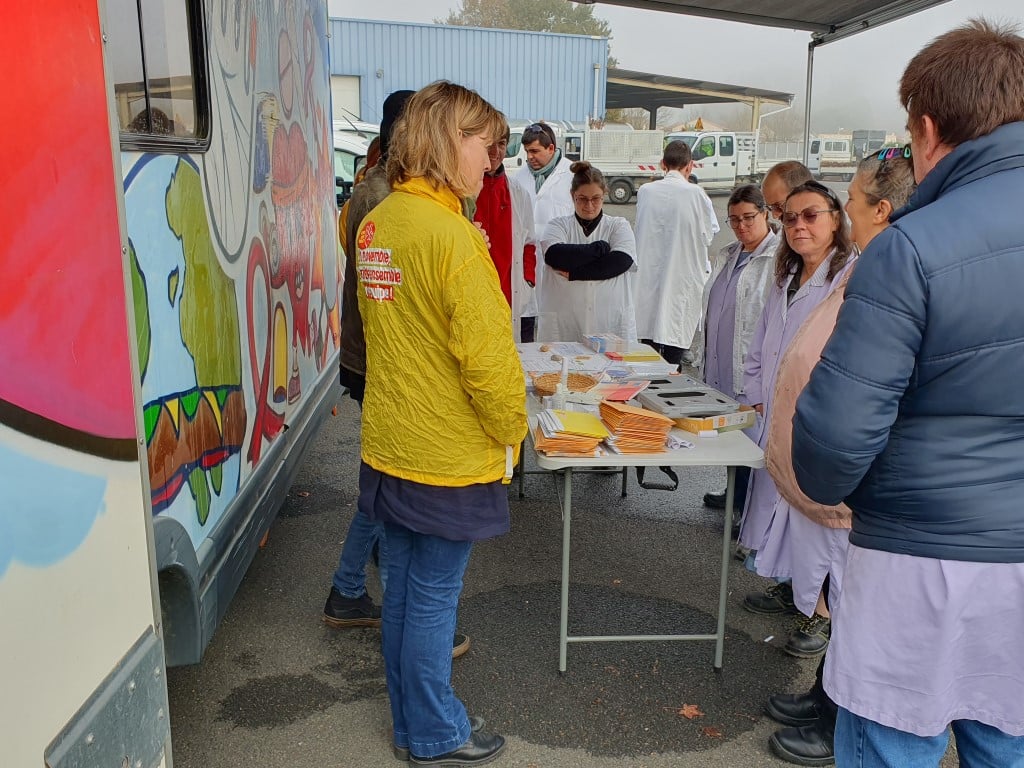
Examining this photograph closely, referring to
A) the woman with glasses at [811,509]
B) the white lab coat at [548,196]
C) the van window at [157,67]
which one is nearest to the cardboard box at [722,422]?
the woman with glasses at [811,509]

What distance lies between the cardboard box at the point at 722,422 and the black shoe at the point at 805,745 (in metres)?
0.98

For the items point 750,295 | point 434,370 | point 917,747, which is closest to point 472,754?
point 434,370

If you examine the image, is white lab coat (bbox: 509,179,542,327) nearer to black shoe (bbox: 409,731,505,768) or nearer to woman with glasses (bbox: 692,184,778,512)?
woman with glasses (bbox: 692,184,778,512)

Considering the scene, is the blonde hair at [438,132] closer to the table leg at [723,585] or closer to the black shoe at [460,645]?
the table leg at [723,585]

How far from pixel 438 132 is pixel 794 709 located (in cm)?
204

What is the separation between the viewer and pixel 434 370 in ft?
6.91

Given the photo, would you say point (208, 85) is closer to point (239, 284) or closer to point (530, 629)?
point (239, 284)

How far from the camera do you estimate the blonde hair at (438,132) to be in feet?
6.79

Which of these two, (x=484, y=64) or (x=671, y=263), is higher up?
(x=484, y=64)

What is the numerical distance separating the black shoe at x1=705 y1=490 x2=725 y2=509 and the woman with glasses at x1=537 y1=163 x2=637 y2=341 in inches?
40.9

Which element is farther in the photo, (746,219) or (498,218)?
(498,218)

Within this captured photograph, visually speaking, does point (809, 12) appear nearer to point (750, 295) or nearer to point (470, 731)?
point (750, 295)

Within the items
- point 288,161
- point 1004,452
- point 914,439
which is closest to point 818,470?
point 914,439

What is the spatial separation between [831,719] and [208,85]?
8.30ft
